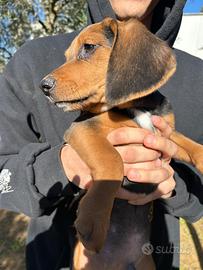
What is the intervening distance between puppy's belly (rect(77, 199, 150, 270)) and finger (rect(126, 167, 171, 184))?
321mm

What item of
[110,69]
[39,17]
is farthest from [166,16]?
[39,17]

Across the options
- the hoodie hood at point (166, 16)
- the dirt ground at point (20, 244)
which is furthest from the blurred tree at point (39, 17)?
the hoodie hood at point (166, 16)

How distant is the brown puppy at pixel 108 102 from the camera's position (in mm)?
1577

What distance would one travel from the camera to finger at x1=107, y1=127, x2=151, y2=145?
170 cm

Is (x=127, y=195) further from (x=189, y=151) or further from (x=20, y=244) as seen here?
(x=20, y=244)

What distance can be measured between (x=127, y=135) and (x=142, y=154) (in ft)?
0.36

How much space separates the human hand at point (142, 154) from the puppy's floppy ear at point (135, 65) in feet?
0.55

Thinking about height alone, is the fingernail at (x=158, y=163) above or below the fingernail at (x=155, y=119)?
below

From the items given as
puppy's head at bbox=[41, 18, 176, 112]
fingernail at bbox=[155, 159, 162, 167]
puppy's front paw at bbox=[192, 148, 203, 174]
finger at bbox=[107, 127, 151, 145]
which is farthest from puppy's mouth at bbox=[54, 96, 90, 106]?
puppy's front paw at bbox=[192, 148, 203, 174]

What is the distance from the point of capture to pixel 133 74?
179cm

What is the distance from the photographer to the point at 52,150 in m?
1.85

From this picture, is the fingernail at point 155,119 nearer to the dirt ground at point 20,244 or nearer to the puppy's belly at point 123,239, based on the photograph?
the puppy's belly at point 123,239

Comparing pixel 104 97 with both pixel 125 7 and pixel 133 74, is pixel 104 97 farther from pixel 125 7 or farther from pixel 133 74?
pixel 125 7

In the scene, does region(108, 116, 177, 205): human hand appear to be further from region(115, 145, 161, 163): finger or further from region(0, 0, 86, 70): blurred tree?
region(0, 0, 86, 70): blurred tree
